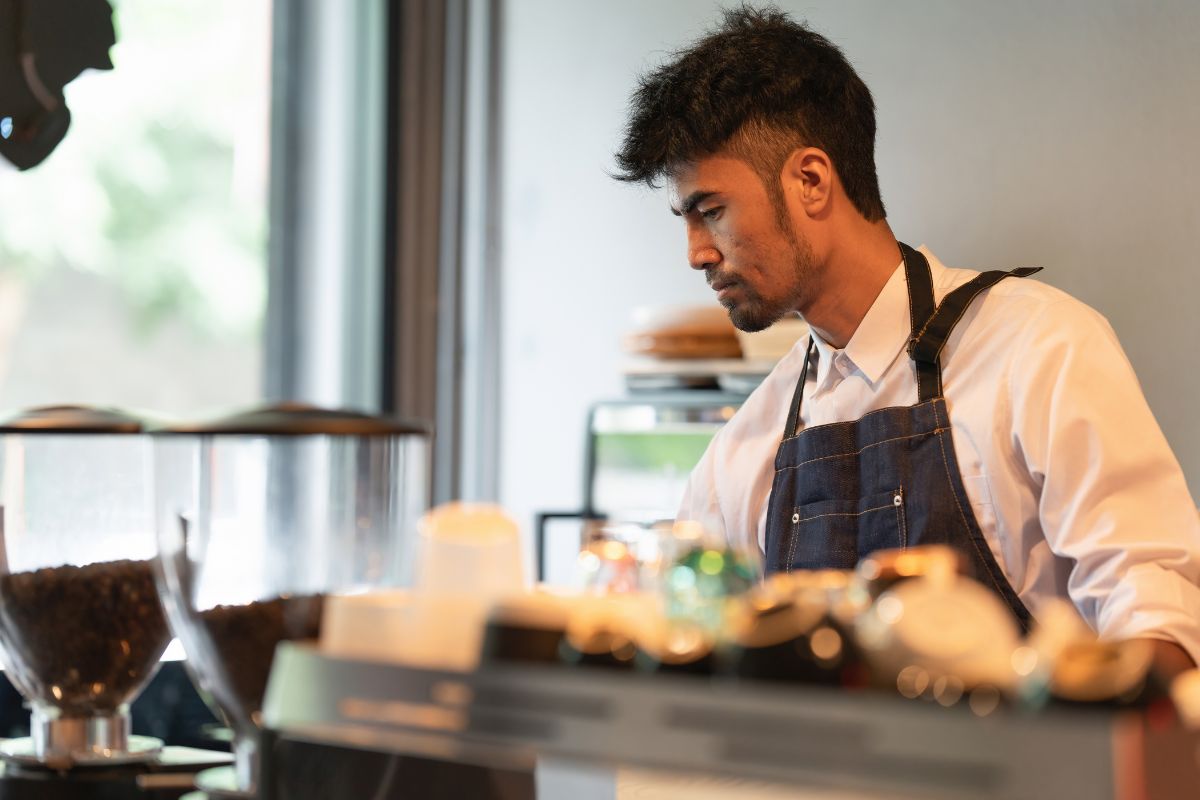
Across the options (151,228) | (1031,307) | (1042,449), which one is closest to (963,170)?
(1031,307)

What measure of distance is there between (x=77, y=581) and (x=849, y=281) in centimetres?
107

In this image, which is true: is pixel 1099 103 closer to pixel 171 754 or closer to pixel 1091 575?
pixel 1091 575

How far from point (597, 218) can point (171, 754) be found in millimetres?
2511

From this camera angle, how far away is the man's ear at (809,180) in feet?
5.90

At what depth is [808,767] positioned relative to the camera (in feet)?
1.98

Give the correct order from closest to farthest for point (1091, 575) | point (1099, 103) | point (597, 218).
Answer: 1. point (1091, 575)
2. point (1099, 103)
3. point (597, 218)

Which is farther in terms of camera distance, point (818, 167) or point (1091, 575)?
point (818, 167)

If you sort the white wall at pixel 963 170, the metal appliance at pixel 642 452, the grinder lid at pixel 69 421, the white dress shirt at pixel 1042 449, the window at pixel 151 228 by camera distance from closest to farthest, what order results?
the grinder lid at pixel 69 421, the white dress shirt at pixel 1042 449, the white wall at pixel 963 170, the metal appliance at pixel 642 452, the window at pixel 151 228

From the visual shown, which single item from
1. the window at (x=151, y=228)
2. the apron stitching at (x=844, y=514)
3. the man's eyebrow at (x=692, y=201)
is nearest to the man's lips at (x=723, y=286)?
the man's eyebrow at (x=692, y=201)

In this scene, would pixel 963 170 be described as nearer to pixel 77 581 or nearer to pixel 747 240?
pixel 747 240

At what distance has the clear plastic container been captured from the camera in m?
1.14

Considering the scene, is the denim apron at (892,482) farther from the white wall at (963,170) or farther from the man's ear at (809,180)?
the white wall at (963,170)

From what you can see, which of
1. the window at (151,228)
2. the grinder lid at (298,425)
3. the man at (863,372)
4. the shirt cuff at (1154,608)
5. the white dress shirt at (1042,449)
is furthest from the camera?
the window at (151,228)

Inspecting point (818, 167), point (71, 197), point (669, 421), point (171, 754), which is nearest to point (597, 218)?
point (669, 421)
